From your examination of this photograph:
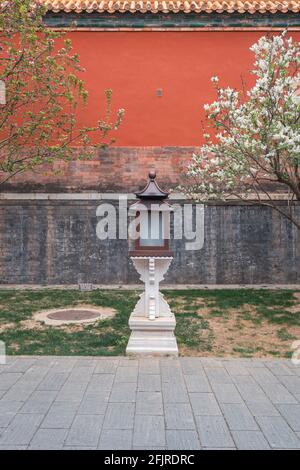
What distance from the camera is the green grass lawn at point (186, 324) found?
728 centimetres

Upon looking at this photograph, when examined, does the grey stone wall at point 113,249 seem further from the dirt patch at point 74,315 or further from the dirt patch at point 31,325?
the dirt patch at point 31,325

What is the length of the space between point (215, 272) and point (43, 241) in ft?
16.8

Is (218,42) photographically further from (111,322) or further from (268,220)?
(111,322)

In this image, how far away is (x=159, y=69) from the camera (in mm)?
13367

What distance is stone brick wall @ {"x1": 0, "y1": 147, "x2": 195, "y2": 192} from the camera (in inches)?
525

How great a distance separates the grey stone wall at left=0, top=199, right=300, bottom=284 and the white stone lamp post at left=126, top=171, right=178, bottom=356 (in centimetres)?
604

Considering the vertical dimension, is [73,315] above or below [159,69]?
below

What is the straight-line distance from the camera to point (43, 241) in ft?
43.6

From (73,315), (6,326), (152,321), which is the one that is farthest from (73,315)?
(152,321)

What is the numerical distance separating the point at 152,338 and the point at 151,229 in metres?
1.71

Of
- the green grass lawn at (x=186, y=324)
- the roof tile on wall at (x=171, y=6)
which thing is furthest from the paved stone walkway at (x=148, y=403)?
the roof tile on wall at (x=171, y=6)

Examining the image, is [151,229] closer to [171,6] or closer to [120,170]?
[120,170]

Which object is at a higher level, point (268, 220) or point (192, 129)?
point (192, 129)

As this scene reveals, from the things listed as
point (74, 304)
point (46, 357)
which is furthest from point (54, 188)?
point (46, 357)
